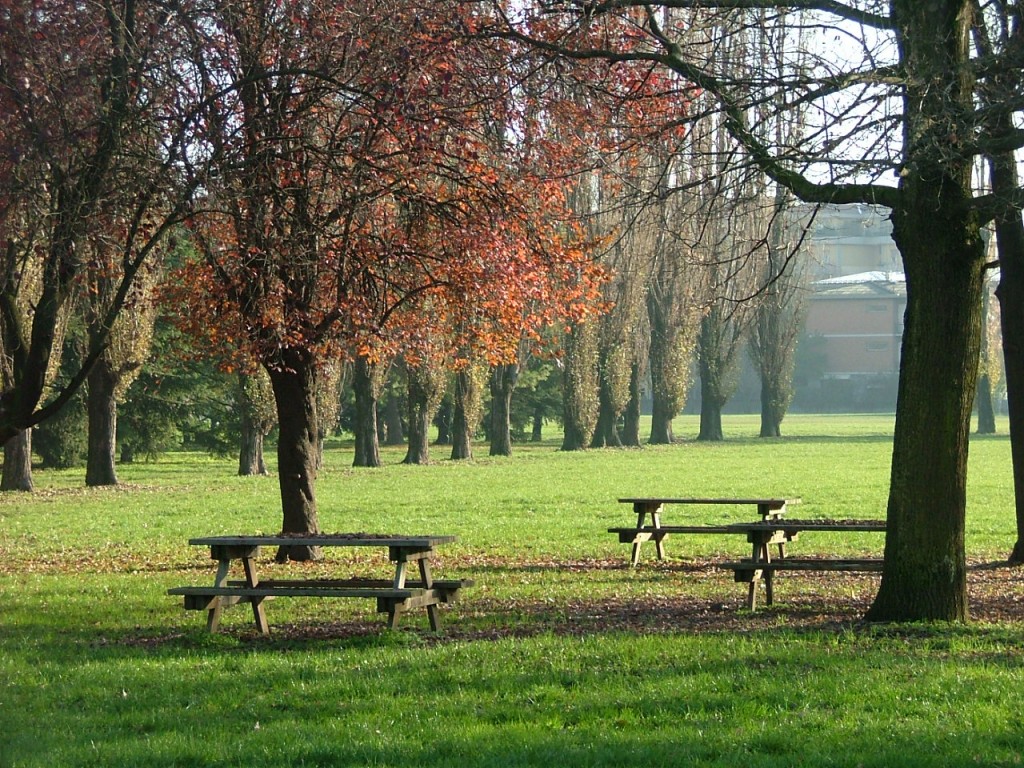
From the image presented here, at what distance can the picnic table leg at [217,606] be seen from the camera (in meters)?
9.40

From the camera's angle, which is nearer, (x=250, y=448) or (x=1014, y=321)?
(x=1014, y=321)

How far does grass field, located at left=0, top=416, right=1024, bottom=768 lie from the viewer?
232 inches

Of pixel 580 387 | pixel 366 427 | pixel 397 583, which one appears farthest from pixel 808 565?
pixel 580 387

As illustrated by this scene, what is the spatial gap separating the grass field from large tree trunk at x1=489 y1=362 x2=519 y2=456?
87.7 ft

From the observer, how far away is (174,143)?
11.0 metres

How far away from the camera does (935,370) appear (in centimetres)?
895

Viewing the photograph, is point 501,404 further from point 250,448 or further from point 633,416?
point 250,448

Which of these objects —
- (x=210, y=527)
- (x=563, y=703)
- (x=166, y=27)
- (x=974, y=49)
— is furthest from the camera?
(x=210, y=527)

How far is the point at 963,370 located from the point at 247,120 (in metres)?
7.01

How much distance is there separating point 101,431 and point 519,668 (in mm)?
24751

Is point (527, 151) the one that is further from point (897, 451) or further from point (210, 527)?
point (210, 527)

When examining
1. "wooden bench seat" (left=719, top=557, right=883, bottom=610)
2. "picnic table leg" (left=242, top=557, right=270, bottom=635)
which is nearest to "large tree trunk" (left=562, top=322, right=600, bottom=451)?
"wooden bench seat" (left=719, top=557, right=883, bottom=610)

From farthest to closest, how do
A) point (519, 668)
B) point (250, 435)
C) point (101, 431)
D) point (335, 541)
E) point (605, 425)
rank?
point (605, 425), point (250, 435), point (101, 431), point (335, 541), point (519, 668)

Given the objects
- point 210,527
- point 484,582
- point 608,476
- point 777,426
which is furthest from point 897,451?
point 777,426
